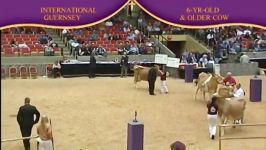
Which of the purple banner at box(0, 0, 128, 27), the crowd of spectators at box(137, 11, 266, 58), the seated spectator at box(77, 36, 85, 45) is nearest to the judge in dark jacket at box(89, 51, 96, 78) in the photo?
the seated spectator at box(77, 36, 85, 45)

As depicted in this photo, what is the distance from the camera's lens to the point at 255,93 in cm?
1934

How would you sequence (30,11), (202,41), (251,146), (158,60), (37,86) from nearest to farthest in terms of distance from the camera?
(30,11), (251,146), (37,86), (158,60), (202,41)

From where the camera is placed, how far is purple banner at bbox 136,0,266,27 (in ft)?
9.67

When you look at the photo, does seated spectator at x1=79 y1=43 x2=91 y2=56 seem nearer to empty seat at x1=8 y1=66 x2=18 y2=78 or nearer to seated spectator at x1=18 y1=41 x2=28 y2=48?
seated spectator at x1=18 y1=41 x2=28 y2=48

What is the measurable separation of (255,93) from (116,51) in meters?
12.6

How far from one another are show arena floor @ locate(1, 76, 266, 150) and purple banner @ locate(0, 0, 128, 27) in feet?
20.7

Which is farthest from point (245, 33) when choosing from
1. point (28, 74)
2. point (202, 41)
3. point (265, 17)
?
point (265, 17)

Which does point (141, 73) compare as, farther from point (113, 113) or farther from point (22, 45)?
point (22, 45)

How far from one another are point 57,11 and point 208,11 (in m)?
0.92

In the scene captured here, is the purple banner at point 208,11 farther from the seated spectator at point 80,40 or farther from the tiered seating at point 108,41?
the seated spectator at point 80,40

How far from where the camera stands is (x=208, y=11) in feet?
10.0

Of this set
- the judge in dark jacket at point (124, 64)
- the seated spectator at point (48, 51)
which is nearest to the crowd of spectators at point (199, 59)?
the judge in dark jacket at point (124, 64)

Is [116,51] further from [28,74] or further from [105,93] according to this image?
[105,93]

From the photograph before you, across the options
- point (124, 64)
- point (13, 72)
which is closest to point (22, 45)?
point (13, 72)
